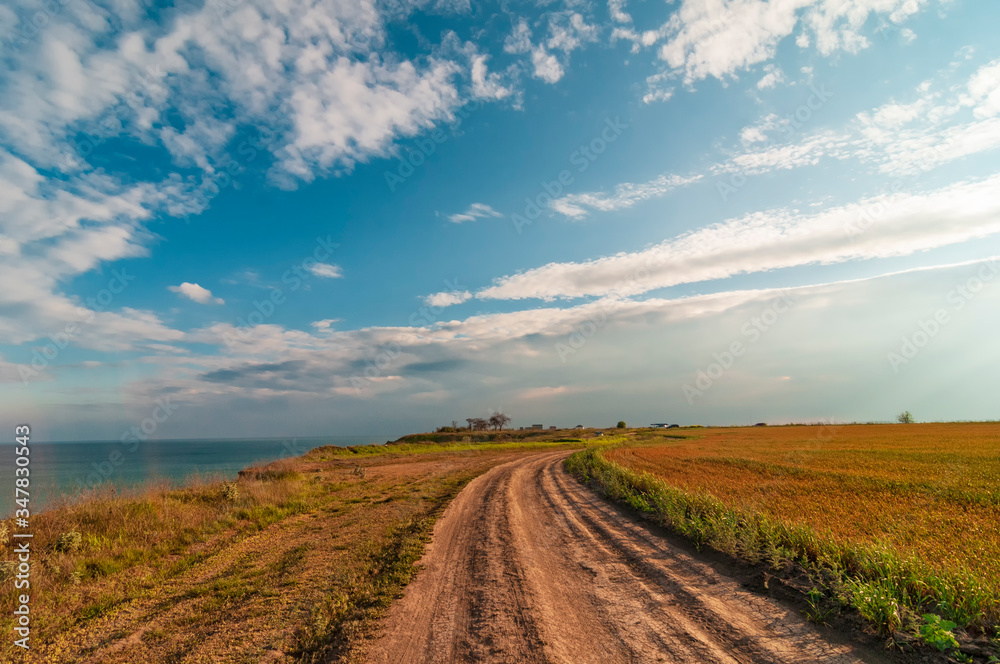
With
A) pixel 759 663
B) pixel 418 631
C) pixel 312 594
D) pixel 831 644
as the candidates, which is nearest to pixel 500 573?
pixel 418 631

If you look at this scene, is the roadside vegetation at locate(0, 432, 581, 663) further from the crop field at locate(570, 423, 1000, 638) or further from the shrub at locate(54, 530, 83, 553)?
the crop field at locate(570, 423, 1000, 638)

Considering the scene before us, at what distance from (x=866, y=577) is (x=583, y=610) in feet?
16.2

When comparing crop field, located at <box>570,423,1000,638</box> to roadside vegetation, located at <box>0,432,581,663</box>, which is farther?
roadside vegetation, located at <box>0,432,581,663</box>

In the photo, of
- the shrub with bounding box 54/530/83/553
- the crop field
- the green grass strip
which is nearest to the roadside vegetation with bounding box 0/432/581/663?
the shrub with bounding box 54/530/83/553

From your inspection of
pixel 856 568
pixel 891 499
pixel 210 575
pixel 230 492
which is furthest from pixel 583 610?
pixel 230 492

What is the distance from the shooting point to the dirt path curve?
5566 mm

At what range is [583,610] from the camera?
22.6ft

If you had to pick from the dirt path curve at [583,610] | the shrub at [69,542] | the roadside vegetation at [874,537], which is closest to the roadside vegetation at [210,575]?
the shrub at [69,542]

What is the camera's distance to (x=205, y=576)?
9.47 m

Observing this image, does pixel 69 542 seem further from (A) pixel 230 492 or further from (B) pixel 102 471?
(B) pixel 102 471

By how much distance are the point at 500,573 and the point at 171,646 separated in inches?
223

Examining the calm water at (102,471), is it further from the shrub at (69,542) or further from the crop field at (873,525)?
the crop field at (873,525)

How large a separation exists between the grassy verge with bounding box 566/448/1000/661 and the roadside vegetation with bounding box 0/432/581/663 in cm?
735

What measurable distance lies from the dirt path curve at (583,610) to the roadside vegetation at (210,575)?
2.85 feet
